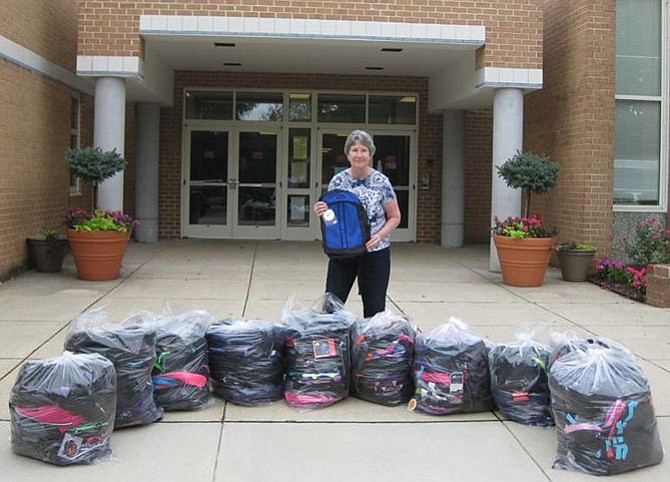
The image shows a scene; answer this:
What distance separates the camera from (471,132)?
15.9 m

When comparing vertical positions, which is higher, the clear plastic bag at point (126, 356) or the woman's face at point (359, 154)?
the woman's face at point (359, 154)

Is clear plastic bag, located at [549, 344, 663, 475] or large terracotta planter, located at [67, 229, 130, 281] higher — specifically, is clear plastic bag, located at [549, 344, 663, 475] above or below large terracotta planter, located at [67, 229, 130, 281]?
below

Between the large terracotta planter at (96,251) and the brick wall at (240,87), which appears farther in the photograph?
the brick wall at (240,87)

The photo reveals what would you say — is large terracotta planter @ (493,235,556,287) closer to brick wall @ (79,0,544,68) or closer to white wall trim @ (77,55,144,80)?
brick wall @ (79,0,544,68)

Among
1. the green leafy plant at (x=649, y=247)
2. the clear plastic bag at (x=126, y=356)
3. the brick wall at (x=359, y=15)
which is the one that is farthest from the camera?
the brick wall at (x=359, y=15)

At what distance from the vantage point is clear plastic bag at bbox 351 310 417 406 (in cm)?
488

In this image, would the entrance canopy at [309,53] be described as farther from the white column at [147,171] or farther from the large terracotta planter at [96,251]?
the large terracotta planter at [96,251]

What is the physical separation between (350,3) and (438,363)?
7351 mm

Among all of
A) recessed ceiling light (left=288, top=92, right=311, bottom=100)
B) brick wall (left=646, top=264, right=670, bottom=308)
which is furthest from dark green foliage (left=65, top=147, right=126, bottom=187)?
brick wall (left=646, top=264, right=670, bottom=308)

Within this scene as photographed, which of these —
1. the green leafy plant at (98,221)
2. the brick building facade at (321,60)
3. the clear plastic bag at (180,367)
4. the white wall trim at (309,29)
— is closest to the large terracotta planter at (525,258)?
the brick building facade at (321,60)

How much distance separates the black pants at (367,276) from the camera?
5.52 m

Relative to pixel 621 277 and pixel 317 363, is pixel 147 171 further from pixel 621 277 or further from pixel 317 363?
pixel 317 363

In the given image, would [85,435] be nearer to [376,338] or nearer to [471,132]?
[376,338]

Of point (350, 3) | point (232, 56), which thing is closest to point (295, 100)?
point (232, 56)
